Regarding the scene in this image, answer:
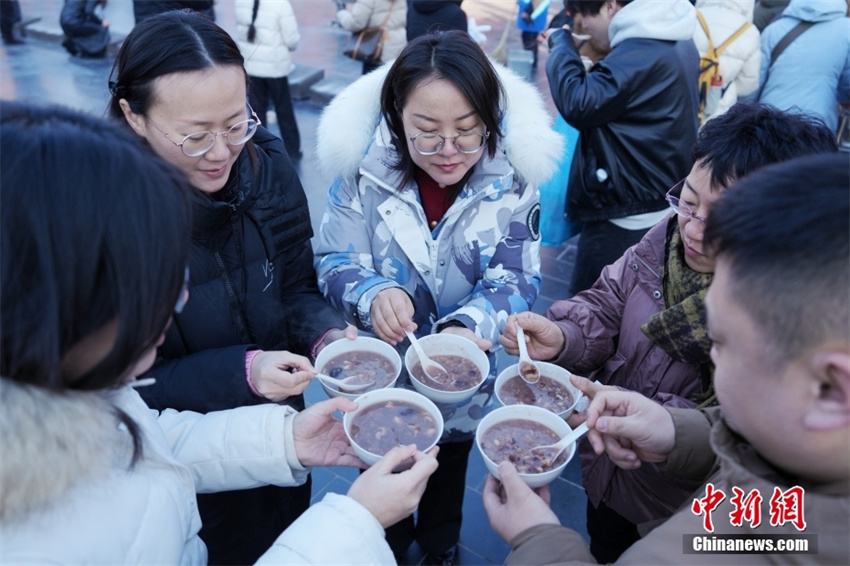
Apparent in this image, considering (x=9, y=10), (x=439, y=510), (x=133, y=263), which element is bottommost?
(x=439, y=510)

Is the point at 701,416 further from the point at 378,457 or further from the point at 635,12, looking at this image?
the point at 635,12

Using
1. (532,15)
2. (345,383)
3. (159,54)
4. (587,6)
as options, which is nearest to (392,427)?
(345,383)

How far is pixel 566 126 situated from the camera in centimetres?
394

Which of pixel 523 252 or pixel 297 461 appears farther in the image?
pixel 523 252

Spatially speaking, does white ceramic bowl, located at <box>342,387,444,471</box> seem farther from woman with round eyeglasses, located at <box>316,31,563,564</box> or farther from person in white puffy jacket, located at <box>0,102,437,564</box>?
person in white puffy jacket, located at <box>0,102,437,564</box>

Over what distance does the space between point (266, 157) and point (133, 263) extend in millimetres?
1230

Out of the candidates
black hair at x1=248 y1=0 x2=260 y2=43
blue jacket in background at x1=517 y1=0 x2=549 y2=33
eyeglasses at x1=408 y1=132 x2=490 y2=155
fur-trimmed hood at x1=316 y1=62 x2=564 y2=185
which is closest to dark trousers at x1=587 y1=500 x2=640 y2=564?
fur-trimmed hood at x1=316 y1=62 x2=564 y2=185

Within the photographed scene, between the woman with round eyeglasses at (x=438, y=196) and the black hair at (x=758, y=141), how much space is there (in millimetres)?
690

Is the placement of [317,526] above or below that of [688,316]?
below

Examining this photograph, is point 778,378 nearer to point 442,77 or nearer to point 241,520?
point 442,77

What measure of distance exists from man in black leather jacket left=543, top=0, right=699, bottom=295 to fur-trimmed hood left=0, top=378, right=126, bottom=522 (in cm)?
291

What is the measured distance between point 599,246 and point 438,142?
186 centimetres

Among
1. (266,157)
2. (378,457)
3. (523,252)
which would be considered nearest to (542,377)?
(523,252)

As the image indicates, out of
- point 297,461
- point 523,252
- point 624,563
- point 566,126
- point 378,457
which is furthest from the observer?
point 566,126
